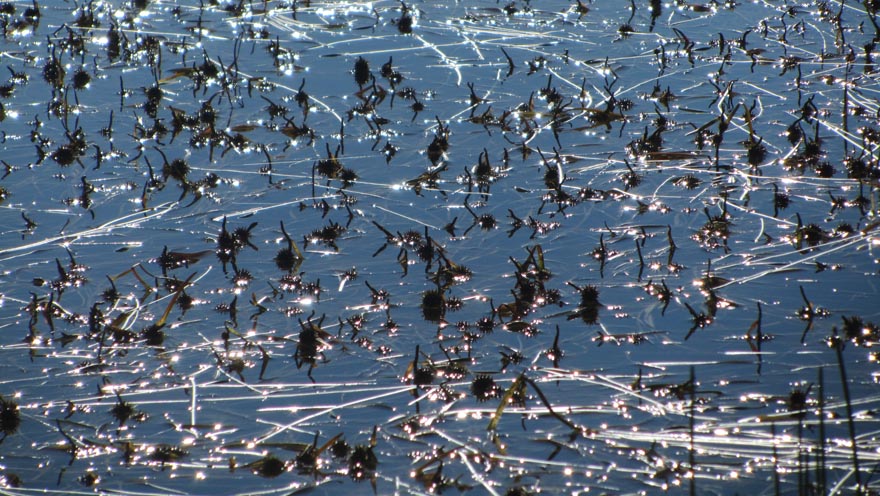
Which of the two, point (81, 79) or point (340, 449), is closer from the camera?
point (340, 449)

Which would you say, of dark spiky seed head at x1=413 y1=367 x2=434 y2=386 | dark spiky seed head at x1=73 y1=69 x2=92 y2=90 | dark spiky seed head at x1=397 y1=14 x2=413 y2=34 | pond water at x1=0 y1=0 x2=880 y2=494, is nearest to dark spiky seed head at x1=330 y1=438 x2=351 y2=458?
pond water at x1=0 y1=0 x2=880 y2=494

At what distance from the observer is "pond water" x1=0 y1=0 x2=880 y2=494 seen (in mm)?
2988

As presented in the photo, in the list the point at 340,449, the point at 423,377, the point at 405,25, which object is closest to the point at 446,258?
the point at 423,377

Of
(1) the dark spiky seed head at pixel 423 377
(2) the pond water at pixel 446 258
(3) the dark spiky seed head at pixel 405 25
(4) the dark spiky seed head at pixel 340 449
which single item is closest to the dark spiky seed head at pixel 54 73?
(2) the pond water at pixel 446 258

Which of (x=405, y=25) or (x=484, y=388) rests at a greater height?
(x=405, y=25)

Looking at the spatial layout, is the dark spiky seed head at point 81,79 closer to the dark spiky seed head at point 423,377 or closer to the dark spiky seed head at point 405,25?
the dark spiky seed head at point 405,25

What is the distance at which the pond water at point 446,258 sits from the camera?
2988 millimetres

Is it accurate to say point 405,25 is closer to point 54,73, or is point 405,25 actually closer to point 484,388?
point 54,73

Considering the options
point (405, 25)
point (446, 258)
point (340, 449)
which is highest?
point (405, 25)

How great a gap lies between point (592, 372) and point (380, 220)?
1.57 m

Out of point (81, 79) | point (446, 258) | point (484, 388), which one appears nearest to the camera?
point (484, 388)

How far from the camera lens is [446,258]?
13.4ft

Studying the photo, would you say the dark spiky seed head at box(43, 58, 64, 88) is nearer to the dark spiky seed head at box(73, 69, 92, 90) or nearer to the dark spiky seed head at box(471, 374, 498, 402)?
the dark spiky seed head at box(73, 69, 92, 90)

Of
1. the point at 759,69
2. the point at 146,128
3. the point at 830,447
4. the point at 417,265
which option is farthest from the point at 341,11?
the point at 830,447
